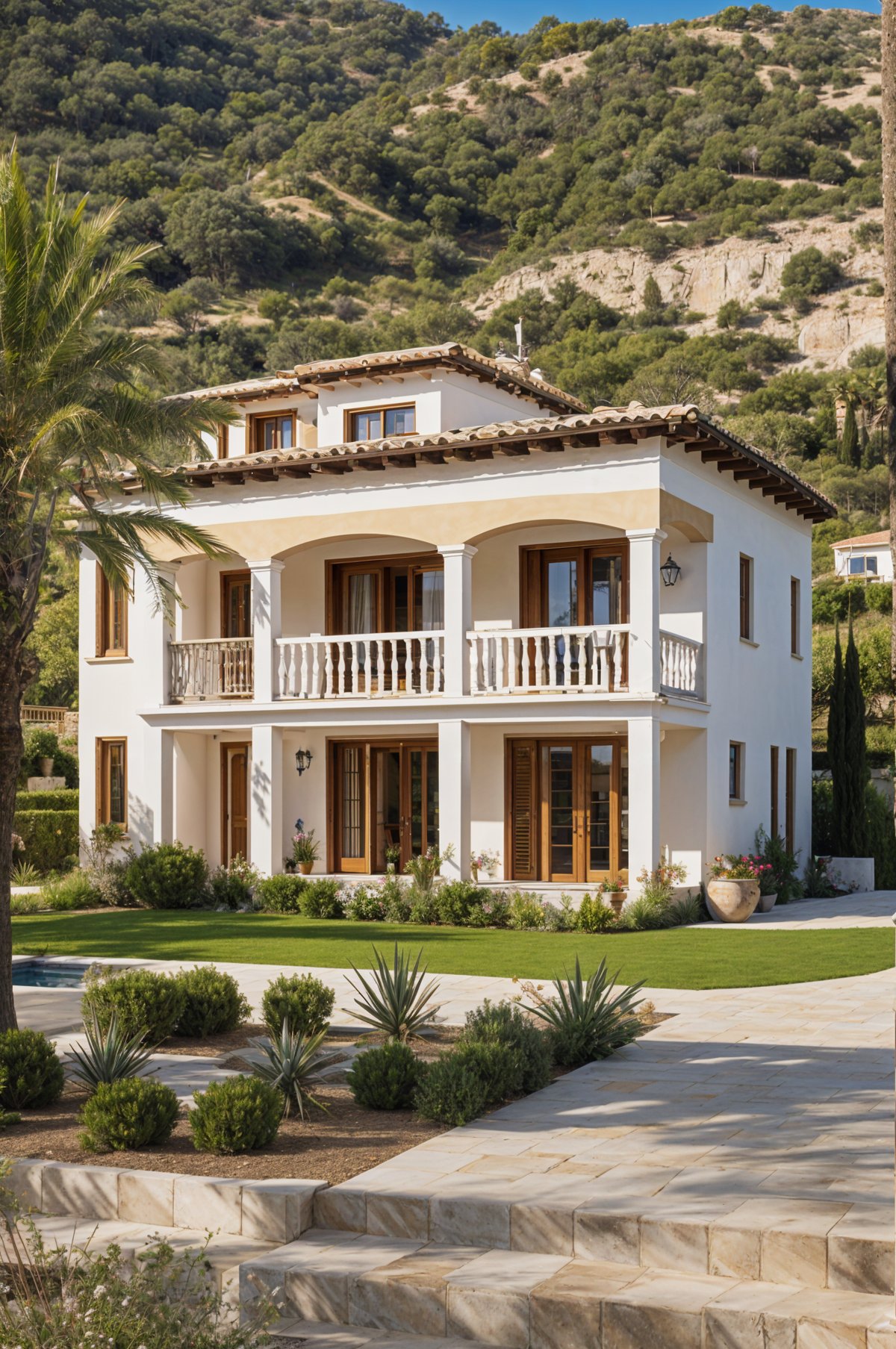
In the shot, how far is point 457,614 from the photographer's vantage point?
2111 cm

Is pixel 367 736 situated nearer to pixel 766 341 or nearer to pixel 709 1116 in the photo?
pixel 709 1116

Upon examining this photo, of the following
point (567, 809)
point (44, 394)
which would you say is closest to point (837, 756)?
point (567, 809)

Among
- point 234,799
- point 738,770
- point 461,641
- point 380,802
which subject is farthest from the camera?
point 234,799

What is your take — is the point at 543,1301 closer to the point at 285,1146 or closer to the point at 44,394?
the point at 285,1146

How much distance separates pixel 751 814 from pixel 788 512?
5.91 metres

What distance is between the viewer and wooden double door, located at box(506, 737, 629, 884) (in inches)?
870

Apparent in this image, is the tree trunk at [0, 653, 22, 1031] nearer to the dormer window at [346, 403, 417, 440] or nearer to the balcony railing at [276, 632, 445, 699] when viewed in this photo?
the balcony railing at [276, 632, 445, 699]

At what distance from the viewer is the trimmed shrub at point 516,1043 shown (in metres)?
8.65

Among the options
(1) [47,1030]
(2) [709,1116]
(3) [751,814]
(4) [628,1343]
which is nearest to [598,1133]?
(2) [709,1116]

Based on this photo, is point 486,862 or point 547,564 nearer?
point 486,862

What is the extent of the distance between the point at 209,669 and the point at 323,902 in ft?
16.7

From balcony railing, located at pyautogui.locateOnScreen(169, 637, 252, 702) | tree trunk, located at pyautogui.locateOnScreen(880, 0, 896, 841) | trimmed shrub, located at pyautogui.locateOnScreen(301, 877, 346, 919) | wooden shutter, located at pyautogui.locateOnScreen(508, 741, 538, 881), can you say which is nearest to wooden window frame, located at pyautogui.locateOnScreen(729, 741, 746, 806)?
wooden shutter, located at pyautogui.locateOnScreen(508, 741, 538, 881)

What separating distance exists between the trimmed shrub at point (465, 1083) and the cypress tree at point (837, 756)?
18.7 m

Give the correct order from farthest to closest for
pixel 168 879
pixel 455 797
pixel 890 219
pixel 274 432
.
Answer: pixel 274 432
pixel 168 879
pixel 455 797
pixel 890 219
